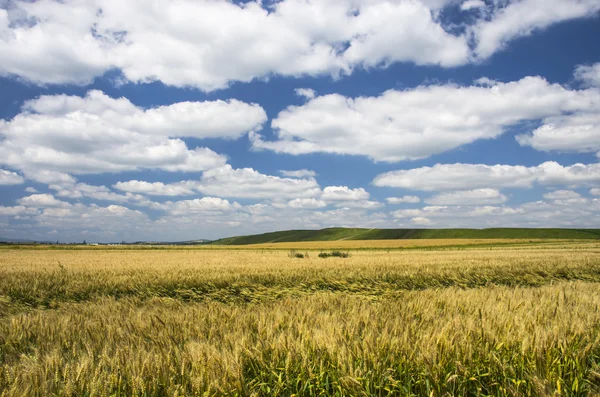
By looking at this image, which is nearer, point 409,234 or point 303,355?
point 303,355

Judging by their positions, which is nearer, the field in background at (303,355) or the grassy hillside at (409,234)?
the field in background at (303,355)

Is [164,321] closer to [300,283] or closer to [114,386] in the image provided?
[114,386]

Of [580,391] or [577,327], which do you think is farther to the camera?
[577,327]

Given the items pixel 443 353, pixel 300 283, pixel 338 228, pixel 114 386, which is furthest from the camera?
pixel 338 228

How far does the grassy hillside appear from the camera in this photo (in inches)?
4776

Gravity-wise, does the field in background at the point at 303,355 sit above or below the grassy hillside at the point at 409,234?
above

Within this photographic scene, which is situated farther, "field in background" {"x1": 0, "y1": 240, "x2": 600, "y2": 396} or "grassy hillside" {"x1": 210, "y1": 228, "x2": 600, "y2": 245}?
"grassy hillside" {"x1": 210, "y1": 228, "x2": 600, "y2": 245}

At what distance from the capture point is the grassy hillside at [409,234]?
121312 mm

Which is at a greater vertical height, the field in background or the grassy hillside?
the field in background

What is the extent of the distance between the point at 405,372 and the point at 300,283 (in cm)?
992

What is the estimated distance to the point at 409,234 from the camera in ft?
461

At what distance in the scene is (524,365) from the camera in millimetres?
3459

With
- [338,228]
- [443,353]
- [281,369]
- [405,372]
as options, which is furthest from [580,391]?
[338,228]

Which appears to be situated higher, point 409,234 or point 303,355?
point 303,355
